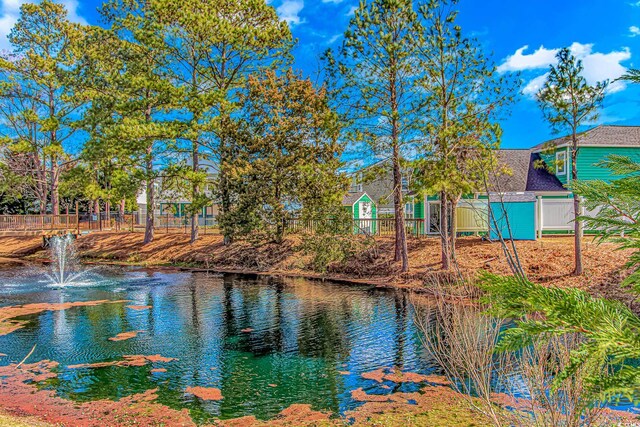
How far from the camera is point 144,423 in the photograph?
7.61 m

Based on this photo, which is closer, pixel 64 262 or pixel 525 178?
pixel 525 178

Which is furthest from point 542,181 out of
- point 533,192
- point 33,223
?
point 33,223

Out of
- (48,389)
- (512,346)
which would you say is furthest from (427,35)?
(512,346)

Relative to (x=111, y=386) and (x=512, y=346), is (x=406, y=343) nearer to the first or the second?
(x=111, y=386)

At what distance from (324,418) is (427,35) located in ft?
Answer: 53.7

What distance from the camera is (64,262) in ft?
102

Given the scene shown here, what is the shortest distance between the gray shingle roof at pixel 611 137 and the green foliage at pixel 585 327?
27247 millimetres

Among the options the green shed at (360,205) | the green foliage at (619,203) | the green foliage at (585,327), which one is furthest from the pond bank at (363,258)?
the green shed at (360,205)

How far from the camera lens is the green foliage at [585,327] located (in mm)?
1784

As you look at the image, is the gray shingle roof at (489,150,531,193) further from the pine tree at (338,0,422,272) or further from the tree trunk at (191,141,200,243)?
the tree trunk at (191,141,200,243)

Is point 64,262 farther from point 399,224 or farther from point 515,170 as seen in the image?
point 515,170

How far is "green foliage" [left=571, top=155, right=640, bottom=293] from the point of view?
6.75ft

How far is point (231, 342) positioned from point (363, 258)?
13.5m

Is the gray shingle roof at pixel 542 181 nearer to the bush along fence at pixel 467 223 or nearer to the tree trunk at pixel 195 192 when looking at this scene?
the bush along fence at pixel 467 223
